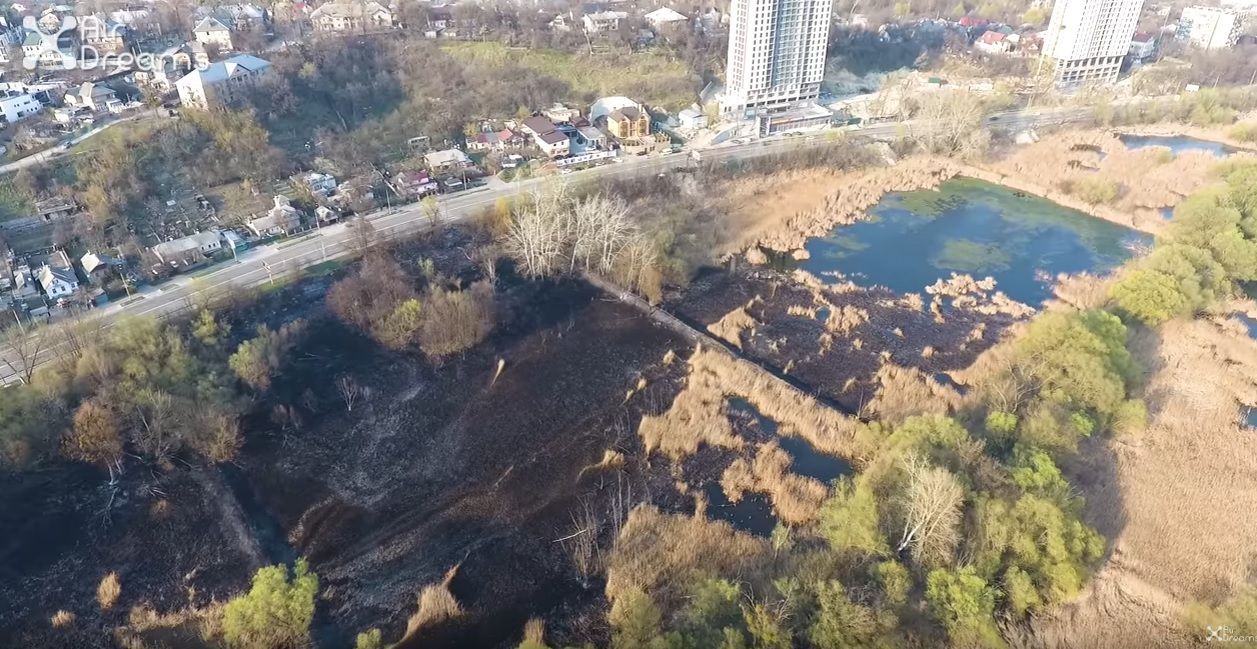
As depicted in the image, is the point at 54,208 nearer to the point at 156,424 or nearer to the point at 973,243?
the point at 156,424

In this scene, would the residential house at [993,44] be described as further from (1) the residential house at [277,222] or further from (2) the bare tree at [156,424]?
(2) the bare tree at [156,424]

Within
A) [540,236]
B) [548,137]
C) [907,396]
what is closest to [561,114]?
[548,137]

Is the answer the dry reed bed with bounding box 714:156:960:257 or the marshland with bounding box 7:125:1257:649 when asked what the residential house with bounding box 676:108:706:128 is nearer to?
the dry reed bed with bounding box 714:156:960:257

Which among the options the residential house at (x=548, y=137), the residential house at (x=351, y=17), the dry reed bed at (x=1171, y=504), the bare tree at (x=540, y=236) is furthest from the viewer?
the residential house at (x=351, y=17)

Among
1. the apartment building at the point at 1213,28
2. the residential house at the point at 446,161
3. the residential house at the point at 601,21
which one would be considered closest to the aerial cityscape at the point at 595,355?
the residential house at the point at 446,161

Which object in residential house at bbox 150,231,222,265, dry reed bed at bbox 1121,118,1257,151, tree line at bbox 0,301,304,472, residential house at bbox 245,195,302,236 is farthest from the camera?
dry reed bed at bbox 1121,118,1257,151

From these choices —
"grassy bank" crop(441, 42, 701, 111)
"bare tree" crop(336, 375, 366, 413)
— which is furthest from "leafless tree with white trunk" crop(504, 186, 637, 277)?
"grassy bank" crop(441, 42, 701, 111)

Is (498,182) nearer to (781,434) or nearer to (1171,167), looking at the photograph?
(781,434)
